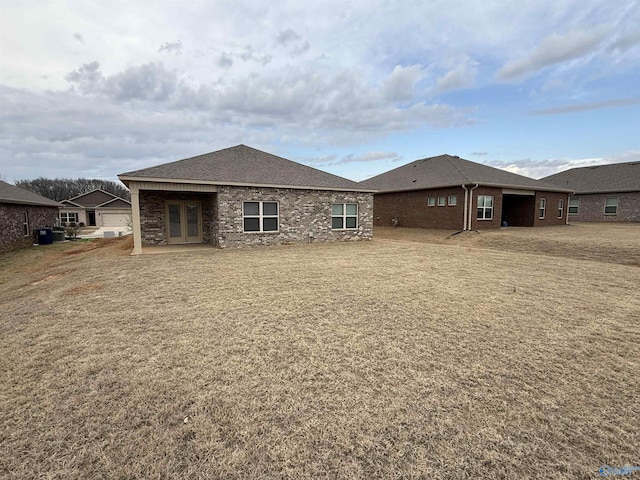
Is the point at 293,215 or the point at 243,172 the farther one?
the point at 293,215

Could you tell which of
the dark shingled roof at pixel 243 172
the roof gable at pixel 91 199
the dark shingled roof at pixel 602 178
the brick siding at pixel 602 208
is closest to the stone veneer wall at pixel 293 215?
the dark shingled roof at pixel 243 172

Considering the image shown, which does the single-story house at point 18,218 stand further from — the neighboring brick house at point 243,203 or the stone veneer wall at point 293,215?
the stone veneer wall at point 293,215

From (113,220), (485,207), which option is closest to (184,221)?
(485,207)

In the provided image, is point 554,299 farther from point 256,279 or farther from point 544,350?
point 256,279

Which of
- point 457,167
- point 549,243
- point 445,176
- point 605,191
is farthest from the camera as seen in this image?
point 605,191

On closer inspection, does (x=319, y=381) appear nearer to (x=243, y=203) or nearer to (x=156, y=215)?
(x=243, y=203)

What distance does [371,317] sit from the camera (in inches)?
199

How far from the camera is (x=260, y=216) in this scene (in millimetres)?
13906

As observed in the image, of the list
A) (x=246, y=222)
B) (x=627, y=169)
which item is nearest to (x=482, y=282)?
(x=246, y=222)

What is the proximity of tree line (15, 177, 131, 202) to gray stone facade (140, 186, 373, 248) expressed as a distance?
174 ft

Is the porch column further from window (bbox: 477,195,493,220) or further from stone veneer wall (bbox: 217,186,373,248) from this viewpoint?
window (bbox: 477,195,493,220)

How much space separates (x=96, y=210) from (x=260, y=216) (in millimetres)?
37401

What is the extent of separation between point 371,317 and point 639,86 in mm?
20758

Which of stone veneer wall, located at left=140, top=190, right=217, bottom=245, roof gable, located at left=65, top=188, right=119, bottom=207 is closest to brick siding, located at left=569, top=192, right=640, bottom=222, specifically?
stone veneer wall, located at left=140, top=190, right=217, bottom=245
